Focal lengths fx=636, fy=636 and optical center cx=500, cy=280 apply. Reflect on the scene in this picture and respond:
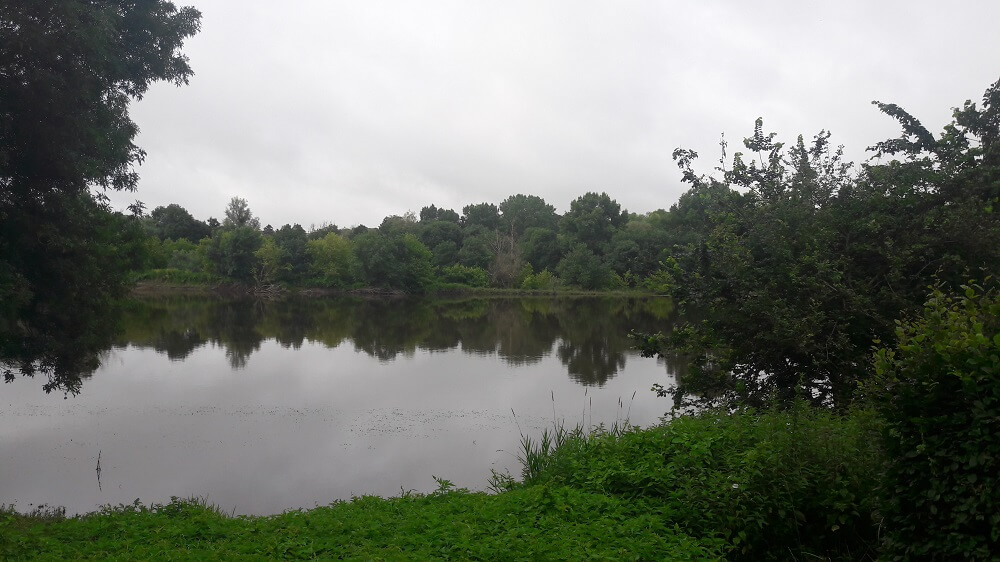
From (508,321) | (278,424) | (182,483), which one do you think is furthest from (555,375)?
(508,321)

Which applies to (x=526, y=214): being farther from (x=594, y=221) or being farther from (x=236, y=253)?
(x=236, y=253)

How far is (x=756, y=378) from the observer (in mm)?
9688

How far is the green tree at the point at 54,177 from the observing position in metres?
9.60

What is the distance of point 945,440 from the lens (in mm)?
3518

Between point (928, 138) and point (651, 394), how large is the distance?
8.72 meters

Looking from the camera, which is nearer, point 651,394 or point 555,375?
point 651,394

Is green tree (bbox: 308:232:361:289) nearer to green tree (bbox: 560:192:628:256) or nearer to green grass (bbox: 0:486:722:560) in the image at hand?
green tree (bbox: 560:192:628:256)

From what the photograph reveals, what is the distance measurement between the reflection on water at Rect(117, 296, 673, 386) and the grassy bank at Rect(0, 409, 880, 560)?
1125 cm

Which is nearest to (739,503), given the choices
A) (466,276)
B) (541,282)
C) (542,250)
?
(541,282)

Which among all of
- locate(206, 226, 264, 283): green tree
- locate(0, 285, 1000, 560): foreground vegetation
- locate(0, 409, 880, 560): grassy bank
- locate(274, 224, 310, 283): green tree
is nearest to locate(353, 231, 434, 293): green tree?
locate(274, 224, 310, 283): green tree

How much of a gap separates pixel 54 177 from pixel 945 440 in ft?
39.7

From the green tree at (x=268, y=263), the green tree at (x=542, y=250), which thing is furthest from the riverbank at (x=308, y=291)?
the green tree at (x=542, y=250)

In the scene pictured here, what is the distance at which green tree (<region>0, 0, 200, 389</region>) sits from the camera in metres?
9.60

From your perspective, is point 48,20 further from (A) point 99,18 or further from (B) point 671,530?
(B) point 671,530
